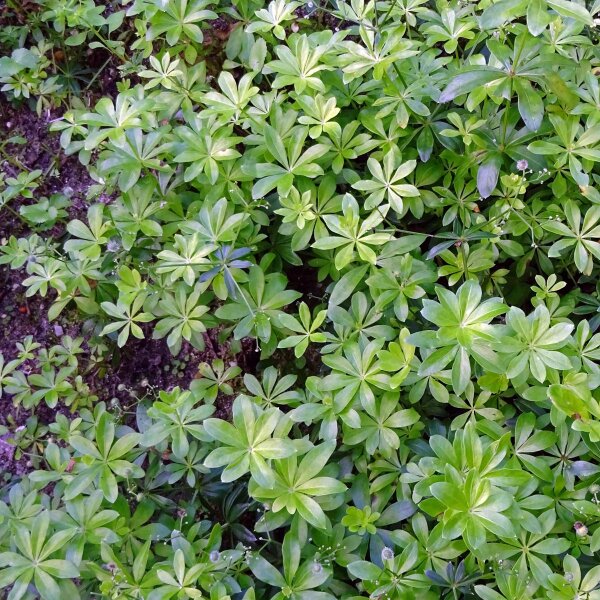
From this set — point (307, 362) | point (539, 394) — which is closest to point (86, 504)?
point (307, 362)

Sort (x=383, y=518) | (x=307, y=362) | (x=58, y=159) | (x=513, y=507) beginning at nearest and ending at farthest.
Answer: (x=513, y=507), (x=383, y=518), (x=307, y=362), (x=58, y=159)

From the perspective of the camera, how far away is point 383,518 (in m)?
2.28

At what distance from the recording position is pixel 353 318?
96.7 inches

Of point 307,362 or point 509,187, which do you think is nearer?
point 509,187

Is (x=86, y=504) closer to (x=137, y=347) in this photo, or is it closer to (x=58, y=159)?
(x=137, y=347)

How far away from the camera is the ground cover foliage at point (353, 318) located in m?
2.04

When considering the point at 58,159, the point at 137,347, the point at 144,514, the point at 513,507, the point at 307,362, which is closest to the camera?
the point at 513,507

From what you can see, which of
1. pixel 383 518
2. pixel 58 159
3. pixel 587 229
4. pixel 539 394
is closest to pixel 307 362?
pixel 383 518

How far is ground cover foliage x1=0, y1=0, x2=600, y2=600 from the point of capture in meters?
2.04

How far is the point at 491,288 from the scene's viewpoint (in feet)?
8.45

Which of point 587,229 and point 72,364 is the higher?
point 587,229

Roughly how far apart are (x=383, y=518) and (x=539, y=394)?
29.1 inches

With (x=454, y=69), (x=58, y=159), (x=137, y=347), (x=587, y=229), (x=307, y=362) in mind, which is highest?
(x=454, y=69)

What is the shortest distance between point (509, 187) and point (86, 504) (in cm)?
208
